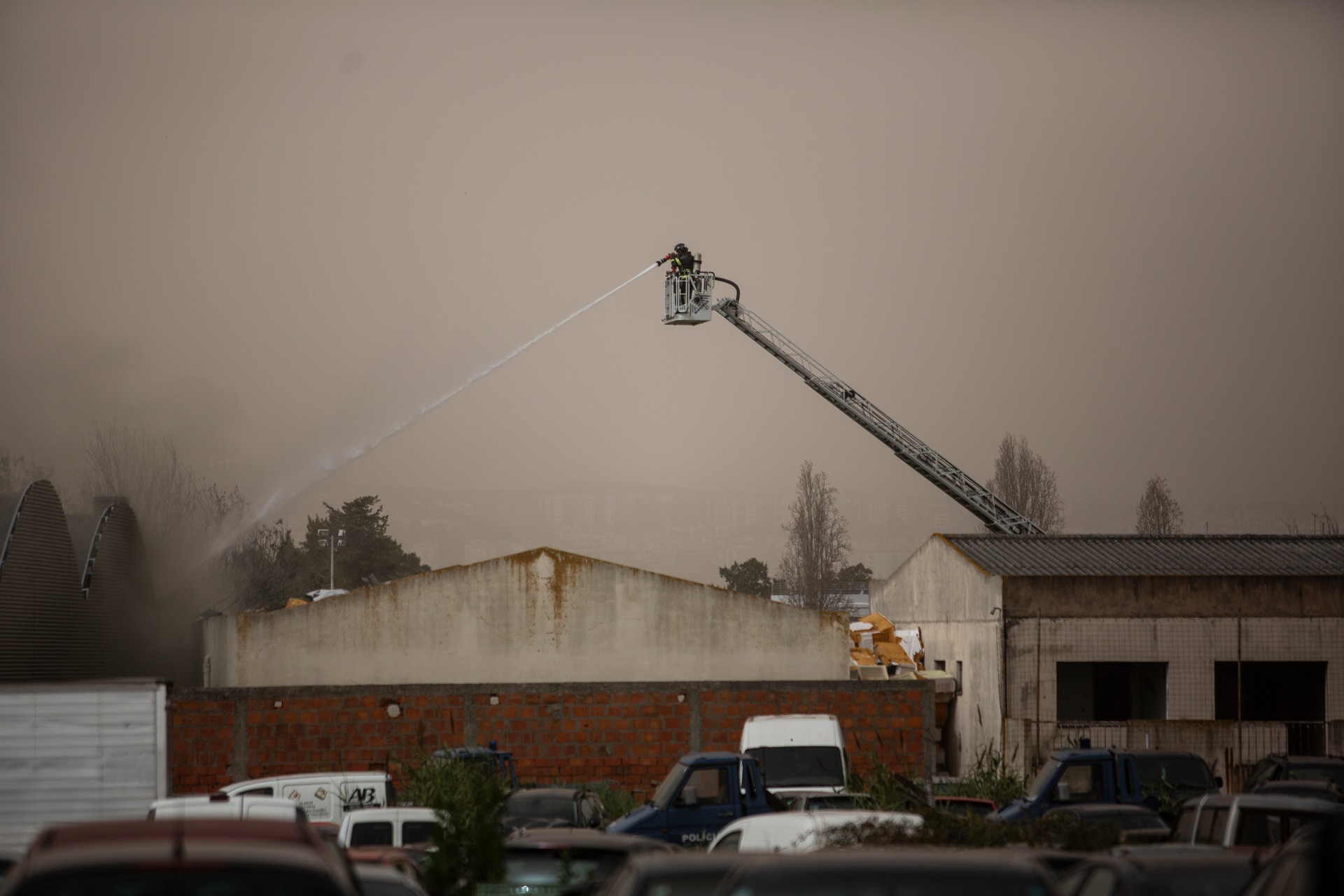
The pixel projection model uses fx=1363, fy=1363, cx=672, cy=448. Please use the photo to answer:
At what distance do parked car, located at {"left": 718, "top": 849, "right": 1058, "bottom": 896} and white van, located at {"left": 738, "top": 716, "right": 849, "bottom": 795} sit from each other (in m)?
15.4

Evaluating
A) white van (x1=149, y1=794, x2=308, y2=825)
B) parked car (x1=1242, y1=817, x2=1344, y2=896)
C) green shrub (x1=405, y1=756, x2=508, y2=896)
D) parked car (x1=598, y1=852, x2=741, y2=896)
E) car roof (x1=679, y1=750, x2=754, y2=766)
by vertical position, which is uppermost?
parked car (x1=1242, y1=817, x2=1344, y2=896)

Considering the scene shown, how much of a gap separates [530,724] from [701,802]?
1098cm

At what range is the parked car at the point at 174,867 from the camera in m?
5.09

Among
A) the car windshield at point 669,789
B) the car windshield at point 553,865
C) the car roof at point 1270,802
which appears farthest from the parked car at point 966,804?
the car windshield at point 553,865

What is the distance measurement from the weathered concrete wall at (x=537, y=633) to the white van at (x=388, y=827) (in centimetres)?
1799

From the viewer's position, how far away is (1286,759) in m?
18.5

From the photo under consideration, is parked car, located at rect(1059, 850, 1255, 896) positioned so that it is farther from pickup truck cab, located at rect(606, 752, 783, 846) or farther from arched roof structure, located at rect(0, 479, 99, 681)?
arched roof structure, located at rect(0, 479, 99, 681)

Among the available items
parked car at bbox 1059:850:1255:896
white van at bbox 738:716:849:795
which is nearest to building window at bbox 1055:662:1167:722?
white van at bbox 738:716:849:795

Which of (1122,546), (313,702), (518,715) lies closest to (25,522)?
(313,702)

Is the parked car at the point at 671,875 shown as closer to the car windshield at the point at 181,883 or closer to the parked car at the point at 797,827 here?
the car windshield at the point at 181,883

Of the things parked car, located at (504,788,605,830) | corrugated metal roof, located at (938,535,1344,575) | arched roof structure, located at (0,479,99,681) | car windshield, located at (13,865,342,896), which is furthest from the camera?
corrugated metal roof, located at (938,535,1344,575)

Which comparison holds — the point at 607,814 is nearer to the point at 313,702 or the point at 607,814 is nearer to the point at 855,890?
the point at 313,702

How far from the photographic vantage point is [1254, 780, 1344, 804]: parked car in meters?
16.0

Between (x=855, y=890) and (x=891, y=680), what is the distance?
2477cm
